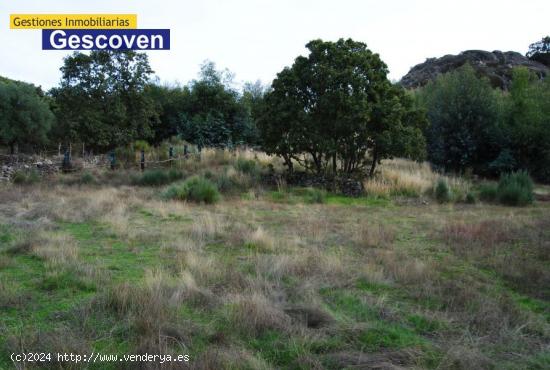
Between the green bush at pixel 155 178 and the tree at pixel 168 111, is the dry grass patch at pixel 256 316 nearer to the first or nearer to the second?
the green bush at pixel 155 178

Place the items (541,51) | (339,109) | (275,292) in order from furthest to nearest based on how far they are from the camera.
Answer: (541,51) < (339,109) < (275,292)

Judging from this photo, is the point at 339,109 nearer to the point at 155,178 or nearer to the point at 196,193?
the point at 196,193

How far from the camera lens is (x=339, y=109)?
43.3 ft

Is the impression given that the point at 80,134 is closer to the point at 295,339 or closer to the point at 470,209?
the point at 470,209

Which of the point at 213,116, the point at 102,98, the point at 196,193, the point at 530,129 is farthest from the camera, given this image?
the point at 213,116

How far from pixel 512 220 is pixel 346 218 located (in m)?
3.39

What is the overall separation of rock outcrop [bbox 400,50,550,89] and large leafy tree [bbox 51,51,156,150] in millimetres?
28806

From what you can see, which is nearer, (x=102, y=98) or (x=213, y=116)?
(x=102, y=98)

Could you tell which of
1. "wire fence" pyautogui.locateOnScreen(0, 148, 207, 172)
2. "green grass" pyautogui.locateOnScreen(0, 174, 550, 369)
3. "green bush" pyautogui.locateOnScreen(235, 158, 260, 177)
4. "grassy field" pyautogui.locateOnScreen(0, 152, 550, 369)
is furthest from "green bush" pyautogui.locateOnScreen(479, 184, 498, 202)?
"wire fence" pyautogui.locateOnScreen(0, 148, 207, 172)

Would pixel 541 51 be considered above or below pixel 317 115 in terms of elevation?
above

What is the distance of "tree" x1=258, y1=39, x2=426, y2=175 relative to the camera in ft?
43.2

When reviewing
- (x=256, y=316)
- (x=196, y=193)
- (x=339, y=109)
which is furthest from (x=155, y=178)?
(x=256, y=316)

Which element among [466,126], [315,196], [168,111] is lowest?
[315,196]

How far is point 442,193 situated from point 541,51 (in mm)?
50046
